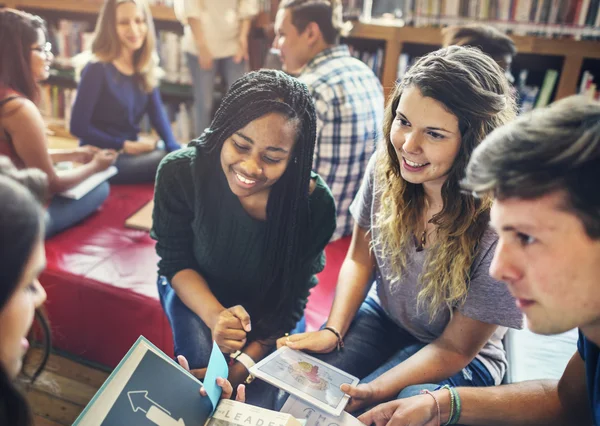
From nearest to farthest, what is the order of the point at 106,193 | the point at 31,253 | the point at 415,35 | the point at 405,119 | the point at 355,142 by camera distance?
1. the point at 31,253
2. the point at 405,119
3. the point at 355,142
4. the point at 106,193
5. the point at 415,35

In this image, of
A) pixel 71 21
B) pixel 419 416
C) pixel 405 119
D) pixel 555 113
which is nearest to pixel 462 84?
pixel 405 119

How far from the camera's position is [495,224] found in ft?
2.66

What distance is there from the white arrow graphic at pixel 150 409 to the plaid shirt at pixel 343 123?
1.16m

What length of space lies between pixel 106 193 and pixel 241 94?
4.12 ft

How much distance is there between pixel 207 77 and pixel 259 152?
223cm

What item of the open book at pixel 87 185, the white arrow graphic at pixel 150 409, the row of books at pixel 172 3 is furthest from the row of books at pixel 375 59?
the white arrow graphic at pixel 150 409

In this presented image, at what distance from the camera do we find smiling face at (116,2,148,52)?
229 cm

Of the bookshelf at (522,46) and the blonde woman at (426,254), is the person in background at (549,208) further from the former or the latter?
the bookshelf at (522,46)

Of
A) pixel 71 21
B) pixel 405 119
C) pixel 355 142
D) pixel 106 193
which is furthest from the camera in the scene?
pixel 71 21

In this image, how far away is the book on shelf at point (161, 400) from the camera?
2.85 ft

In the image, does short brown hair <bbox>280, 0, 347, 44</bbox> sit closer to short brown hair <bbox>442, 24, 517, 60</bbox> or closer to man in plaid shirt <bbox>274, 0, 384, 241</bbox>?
man in plaid shirt <bbox>274, 0, 384, 241</bbox>

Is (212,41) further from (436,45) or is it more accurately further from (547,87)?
(547,87)

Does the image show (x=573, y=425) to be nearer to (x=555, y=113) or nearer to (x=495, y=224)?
(x=495, y=224)

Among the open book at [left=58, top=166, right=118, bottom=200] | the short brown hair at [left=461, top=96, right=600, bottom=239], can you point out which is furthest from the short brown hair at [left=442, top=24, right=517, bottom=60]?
the open book at [left=58, top=166, right=118, bottom=200]
